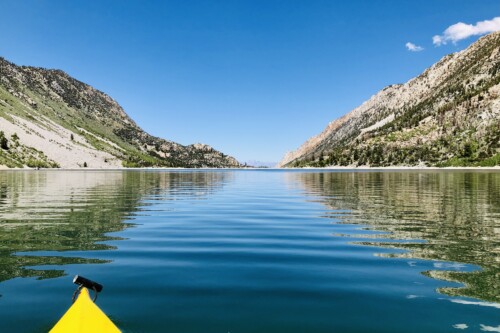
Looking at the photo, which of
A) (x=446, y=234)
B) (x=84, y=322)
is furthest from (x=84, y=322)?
(x=446, y=234)

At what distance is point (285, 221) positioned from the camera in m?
29.4

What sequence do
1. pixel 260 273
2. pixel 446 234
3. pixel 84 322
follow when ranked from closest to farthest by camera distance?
pixel 84 322
pixel 260 273
pixel 446 234

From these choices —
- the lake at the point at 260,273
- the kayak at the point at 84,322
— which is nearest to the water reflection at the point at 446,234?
the lake at the point at 260,273

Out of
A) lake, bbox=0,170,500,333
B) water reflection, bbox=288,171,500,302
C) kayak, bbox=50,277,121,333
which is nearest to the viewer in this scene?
kayak, bbox=50,277,121,333

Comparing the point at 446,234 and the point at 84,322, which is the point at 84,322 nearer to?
the point at 84,322

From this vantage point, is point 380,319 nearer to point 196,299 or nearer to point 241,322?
point 241,322

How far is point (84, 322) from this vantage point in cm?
739

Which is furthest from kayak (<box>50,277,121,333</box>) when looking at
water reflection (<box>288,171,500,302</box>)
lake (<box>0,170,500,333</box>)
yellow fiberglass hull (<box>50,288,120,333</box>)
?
water reflection (<box>288,171,500,302</box>)

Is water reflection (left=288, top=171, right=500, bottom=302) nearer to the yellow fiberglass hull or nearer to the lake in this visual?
the lake

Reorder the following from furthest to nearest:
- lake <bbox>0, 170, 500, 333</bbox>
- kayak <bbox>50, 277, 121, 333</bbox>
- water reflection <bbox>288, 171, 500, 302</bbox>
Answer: water reflection <bbox>288, 171, 500, 302</bbox>, lake <bbox>0, 170, 500, 333</bbox>, kayak <bbox>50, 277, 121, 333</bbox>

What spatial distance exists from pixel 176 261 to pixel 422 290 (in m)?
9.13

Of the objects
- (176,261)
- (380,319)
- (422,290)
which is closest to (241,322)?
(380,319)

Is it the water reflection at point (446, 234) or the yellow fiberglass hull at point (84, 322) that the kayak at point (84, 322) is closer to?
the yellow fiberglass hull at point (84, 322)

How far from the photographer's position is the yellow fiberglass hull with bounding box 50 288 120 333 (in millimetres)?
7242
